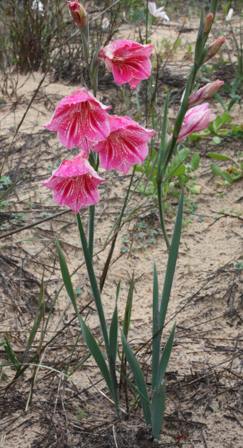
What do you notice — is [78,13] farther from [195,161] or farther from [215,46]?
[195,161]

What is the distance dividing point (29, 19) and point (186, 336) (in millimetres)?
2519

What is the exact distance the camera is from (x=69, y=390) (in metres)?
2.07

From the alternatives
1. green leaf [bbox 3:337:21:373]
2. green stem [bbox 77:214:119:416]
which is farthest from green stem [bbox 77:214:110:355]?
green leaf [bbox 3:337:21:373]

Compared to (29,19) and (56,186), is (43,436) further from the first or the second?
(29,19)

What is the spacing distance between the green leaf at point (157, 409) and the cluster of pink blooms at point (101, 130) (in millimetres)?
475

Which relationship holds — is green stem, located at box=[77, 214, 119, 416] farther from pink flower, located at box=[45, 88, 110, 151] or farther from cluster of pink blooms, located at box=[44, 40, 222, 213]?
pink flower, located at box=[45, 88, 110, 151]

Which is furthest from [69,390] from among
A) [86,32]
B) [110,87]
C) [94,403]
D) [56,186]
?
[110,87]

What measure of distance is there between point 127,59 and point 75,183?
29cm

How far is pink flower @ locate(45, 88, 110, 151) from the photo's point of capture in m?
1.49

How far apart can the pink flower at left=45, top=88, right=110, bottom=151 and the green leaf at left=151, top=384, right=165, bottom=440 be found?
1.97ft

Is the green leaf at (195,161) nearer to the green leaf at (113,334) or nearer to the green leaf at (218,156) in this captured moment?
the green leaf at (218,156)

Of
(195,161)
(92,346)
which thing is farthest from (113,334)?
(195,161)

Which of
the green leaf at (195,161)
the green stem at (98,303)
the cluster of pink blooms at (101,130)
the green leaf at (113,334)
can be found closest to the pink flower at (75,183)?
the cluster of pink blooms at (101,130)

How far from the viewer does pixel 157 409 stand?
1.73m
